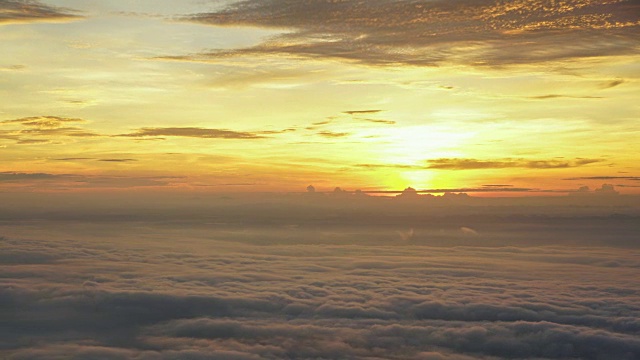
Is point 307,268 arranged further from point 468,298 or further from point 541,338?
point 541,338

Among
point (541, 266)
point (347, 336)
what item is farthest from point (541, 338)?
point (541, 266)

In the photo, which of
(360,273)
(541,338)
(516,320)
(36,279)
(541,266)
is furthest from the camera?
(541,266)

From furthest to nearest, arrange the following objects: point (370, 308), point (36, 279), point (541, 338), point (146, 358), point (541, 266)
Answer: point (541, 266)
point (36, 279)
point (370, 308)
point (541, 338)
point (146, 358)

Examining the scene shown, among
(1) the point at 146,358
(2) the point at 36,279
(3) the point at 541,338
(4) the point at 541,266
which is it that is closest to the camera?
(1) the point at 146,358

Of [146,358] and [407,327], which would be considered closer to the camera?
[146,358]

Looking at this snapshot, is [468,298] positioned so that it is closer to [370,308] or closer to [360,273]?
[370,308]

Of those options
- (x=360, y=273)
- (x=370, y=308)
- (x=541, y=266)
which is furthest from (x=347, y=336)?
(x=541, y=266)

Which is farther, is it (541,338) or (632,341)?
(541,338)

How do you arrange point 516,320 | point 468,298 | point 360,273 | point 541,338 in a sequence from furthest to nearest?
point 360,273 → point 468,298 → point 516,320 → point 541,338
